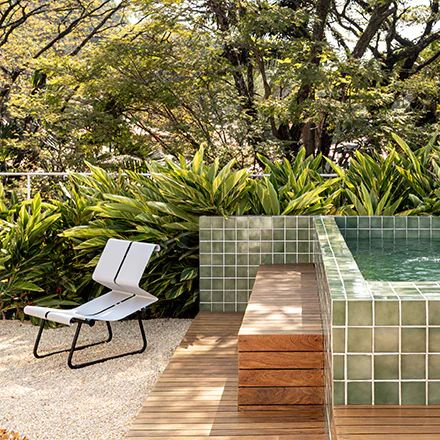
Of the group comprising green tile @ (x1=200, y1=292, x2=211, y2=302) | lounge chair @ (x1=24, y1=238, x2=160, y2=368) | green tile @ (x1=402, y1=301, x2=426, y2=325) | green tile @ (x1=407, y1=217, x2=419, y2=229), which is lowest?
green tile @ (x1=200, y1=292, x2=211, y2=302)

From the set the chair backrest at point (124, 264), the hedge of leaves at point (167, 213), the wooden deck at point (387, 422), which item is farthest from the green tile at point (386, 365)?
the hedge of leaves at point (167, 213)

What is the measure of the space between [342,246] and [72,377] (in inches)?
70.1

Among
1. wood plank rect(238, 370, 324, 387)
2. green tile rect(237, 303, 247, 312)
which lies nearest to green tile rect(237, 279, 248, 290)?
green tile rect(237, 303, 247, 312)

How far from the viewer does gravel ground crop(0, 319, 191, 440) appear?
326 cm

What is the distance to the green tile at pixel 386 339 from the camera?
2143 millimetres

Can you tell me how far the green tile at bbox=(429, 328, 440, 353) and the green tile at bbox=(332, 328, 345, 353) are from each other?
28 centimetres

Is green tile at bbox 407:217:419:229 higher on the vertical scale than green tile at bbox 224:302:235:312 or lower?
higher

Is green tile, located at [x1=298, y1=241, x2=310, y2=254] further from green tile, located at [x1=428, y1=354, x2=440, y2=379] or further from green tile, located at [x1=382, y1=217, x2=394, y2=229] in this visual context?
green tile, located at [x1=428, y1=354, x2=440, y2=379]

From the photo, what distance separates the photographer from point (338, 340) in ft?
7.07

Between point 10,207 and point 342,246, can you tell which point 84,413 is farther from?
point 10,207

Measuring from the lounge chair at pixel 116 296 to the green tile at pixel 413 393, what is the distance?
239 centimetres

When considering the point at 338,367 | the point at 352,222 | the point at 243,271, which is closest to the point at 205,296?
the point at 243,271

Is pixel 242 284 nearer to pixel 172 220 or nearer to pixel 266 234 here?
pixel 266 234

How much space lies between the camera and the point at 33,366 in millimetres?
4234
